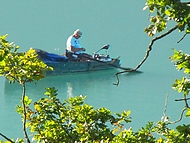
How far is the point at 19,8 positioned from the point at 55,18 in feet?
5.86

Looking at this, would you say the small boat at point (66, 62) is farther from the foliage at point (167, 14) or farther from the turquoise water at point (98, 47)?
the foliage at point (167, 14)

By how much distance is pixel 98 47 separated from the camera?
18766 millimetres

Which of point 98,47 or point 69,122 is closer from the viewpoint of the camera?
point 69,122

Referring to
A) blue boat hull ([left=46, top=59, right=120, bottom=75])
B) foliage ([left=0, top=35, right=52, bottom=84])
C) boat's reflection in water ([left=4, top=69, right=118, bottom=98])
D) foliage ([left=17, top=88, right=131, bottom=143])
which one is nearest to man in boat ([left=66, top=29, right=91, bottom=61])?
blue boat hull ([left=46, top=59, right=120, bottom=75])

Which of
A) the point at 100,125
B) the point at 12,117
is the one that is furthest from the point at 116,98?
the point at 100,125

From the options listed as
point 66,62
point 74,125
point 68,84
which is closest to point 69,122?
point 74,125

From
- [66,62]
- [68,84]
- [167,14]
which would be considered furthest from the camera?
[66,62]

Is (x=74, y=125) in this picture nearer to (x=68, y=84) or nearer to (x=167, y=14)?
(x=167, y=14)

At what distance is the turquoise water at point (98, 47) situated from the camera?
18.4 feet

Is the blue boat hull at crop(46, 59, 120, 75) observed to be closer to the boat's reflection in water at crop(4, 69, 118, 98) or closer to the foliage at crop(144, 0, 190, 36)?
the boat's reflection in water at crop(4, 69, 118, 98)

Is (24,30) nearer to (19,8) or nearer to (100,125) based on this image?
(19,8)

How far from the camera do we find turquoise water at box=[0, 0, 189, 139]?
5.60 m

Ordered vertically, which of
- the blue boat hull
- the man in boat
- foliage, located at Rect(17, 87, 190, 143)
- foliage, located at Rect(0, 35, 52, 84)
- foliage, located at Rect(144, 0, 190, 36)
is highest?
the man in boat

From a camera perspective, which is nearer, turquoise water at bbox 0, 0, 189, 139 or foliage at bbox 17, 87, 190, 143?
foliage at bbox 17, 87, 190, 143
